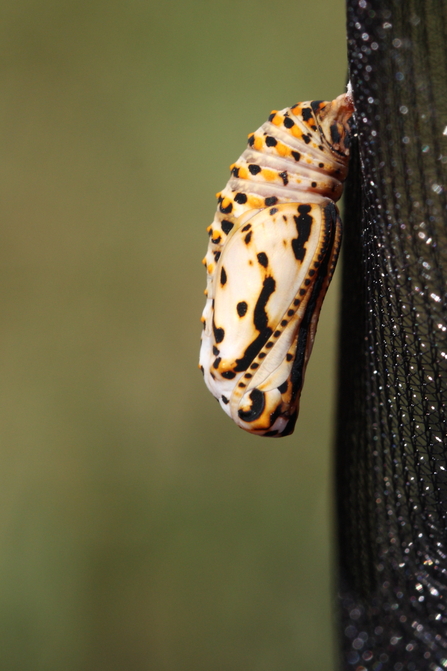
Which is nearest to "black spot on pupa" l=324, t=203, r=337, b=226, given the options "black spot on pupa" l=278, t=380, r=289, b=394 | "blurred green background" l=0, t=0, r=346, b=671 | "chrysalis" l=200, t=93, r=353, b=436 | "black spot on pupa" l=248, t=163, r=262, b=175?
"chrysalis" l=200, t=93, r=353, b=436

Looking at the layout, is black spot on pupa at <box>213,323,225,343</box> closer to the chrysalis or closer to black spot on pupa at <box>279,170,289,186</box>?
the chrysalis

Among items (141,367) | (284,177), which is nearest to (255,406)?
(284,177)

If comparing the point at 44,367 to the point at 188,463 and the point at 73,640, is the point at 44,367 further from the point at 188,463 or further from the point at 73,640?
the point at 73,640

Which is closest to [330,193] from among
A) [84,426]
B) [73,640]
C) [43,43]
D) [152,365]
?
[152,365]

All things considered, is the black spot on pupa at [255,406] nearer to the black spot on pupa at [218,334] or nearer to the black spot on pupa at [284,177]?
the black spot on pupa at [218,334]

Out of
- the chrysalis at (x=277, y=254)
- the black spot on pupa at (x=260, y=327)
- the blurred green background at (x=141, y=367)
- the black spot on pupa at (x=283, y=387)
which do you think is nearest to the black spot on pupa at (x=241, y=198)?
the chrysalis at (x=277, y=254)

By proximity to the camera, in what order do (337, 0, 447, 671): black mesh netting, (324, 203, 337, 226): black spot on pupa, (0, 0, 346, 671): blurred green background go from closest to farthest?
1. (337, 0, 447, 671): black mesh netting
2. (324, 203, 337, 226): black spot on pupa
3. (0, 0, 346, 671): blurred green background
